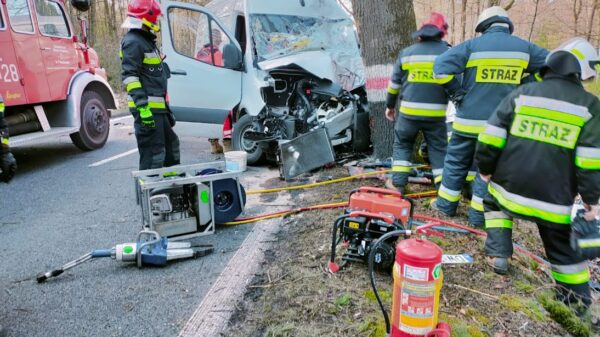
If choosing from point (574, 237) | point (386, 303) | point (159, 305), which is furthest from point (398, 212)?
point (159, 305)

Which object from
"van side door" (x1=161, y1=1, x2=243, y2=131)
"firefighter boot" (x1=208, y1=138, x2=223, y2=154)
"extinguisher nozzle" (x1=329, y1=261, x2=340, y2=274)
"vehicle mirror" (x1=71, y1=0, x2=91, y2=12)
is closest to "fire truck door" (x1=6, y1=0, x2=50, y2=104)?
"vehicle mirror" (x1=71, y1=0, x2=91, y2=12)

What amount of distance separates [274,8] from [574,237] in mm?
5406

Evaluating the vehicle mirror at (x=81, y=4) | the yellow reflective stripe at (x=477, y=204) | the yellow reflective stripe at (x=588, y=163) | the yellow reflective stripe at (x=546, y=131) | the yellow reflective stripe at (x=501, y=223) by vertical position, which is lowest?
the yellow reflective stripe at (x=477, y=204)

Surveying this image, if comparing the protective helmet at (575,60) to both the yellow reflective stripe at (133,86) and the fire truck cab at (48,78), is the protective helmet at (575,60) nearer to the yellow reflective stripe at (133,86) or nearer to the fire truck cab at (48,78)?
the yellow reflective stripe at (133,86)

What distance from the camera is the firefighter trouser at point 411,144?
163 inches

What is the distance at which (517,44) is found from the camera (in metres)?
3.44

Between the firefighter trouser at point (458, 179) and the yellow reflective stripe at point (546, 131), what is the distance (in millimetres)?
1076

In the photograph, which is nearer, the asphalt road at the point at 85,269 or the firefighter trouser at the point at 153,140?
the asphalt road at the point at 85,269

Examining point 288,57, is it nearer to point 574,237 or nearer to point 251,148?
point 251,148

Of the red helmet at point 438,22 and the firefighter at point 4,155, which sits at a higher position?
the red helmet at point 438,22

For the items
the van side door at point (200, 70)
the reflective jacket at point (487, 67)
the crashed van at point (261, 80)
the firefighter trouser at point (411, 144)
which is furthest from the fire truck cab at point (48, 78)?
the reflective jacket at point (487, 67)

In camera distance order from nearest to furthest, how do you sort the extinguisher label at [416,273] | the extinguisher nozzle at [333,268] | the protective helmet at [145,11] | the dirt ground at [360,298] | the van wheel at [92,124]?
the extinguisher label at [416,273], the dirt ground at [360,298], the extinguisher nozzle at [333,268], the protective helmet at [145,11], the van wheel at [92,124]

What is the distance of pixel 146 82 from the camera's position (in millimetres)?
4102

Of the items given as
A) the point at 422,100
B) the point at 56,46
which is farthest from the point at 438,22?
the point at 56,46
